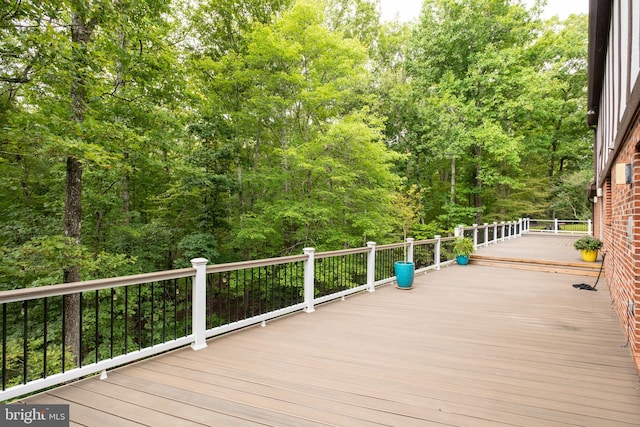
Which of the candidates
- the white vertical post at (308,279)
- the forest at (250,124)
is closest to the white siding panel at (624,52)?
the white vertical post at (308,279)

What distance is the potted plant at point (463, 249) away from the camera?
31.7ft

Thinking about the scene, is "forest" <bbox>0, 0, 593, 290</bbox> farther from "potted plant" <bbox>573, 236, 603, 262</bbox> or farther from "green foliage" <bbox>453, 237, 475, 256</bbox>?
"potted plant" <bbox>573, 236, 603, 262</bbox>

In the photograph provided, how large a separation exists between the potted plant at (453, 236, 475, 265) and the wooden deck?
500 centimetres

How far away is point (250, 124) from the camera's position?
11.7 meters

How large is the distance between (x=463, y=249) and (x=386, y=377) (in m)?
7.88

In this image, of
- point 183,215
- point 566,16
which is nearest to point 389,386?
point 183,215

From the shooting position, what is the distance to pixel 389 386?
261cm

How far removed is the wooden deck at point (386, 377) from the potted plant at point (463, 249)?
5004mm

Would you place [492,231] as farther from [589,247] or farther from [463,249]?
[463,249]

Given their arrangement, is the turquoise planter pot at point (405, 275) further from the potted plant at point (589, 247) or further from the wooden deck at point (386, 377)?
the potted plant at point (589, 247)

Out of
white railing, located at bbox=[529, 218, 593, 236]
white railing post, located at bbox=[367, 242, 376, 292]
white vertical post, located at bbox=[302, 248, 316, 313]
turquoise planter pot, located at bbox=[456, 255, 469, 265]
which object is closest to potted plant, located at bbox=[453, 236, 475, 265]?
turquoise planter pot, located at bbox=[456, 255, 469, 265]

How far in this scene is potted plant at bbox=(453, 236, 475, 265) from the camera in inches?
380

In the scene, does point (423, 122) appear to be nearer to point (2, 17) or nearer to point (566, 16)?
point (566, 16)

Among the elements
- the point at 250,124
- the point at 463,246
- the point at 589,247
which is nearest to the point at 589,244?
the point at 589,247
